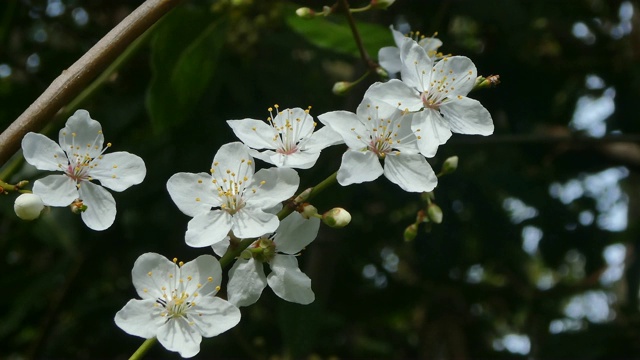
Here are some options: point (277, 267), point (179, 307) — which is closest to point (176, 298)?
point (179, 307)

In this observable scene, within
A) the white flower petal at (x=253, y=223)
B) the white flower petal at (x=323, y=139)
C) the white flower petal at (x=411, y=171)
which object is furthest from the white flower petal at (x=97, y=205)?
the white flower petal at (x=411, y=171)

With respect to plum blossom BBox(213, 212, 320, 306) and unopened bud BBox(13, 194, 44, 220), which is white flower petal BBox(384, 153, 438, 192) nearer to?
→ plum blossom BBox(213, 212, 320, 306)

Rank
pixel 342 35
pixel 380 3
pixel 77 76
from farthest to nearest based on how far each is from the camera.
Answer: pixel 342 35 < pixel 380 3 < pixel 77 76

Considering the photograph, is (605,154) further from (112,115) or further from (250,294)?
(250,294)

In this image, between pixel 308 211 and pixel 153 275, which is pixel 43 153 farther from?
pixel 308 211

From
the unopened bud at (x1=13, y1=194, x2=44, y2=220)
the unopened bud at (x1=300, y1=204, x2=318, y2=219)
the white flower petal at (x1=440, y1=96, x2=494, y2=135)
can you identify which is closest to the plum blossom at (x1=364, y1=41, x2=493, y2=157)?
the white flower petal at (x1=440, y1=96, x2=494, y2=135)

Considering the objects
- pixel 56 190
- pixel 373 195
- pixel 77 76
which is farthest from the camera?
pixel 373 195
